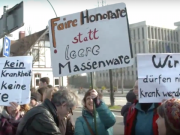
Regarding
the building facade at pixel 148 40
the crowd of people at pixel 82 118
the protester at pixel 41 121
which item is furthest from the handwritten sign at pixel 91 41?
the building facade at pixel 148 40

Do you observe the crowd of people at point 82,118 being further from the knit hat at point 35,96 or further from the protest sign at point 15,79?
the knit hat at point 35,96

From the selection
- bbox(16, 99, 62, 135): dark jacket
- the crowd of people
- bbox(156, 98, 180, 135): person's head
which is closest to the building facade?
the crowd of people

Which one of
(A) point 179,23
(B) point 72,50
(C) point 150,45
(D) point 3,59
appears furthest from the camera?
(A) point 179,23

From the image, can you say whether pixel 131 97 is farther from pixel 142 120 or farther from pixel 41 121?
pixel 41 121

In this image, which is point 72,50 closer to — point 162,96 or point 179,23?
point 162,96

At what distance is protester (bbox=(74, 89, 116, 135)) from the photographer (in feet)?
10.4

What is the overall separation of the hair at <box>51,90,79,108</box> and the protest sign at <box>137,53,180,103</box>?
884 mm

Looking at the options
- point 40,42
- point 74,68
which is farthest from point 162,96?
point 40,42

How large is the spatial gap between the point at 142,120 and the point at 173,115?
3.62 feet

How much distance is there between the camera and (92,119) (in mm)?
3346

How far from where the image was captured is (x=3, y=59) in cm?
364

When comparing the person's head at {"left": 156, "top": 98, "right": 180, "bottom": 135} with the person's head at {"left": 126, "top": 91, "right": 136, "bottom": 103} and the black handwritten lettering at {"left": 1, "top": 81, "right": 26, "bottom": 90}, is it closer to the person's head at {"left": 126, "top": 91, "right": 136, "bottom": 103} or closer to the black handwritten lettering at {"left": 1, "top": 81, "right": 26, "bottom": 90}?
the black handwritten lettering at {"left": 1, "top": 81, "right": 26, "bottom": 90}

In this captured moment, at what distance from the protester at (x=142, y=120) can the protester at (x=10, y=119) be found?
1.46m

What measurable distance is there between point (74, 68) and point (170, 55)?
49.1 inches
